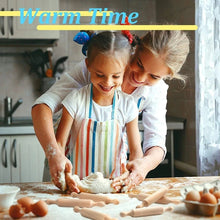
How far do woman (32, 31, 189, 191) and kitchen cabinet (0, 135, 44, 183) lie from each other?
1.08m

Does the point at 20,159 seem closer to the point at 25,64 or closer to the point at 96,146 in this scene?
the point at 25,64

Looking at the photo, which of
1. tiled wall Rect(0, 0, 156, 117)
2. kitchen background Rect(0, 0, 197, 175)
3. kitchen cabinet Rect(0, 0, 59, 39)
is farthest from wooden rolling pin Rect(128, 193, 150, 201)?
tiled wall Rect(0, 0, 156, 117)

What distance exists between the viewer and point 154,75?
123 cm

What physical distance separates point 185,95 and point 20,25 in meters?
1.19

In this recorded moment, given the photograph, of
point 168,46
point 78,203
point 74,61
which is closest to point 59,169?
point 78,203

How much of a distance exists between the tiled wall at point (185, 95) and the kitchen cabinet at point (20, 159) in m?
0.92

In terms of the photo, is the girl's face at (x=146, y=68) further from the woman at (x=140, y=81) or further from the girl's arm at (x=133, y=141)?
the girl's arm at (x=133, y=141)

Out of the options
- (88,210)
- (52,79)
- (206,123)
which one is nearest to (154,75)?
(88,210)

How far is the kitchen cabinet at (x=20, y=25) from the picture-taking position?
2537 millimetres

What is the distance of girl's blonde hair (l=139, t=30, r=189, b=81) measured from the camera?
122 centimetres

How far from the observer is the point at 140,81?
127 centimetres

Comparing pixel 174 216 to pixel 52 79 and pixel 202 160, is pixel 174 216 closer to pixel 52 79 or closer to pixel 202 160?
pixel 202 160

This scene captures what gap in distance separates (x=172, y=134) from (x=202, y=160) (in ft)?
1.24

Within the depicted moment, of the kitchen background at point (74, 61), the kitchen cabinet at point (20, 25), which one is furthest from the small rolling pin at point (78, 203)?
the kitchen cabinet at point (20, 25)
